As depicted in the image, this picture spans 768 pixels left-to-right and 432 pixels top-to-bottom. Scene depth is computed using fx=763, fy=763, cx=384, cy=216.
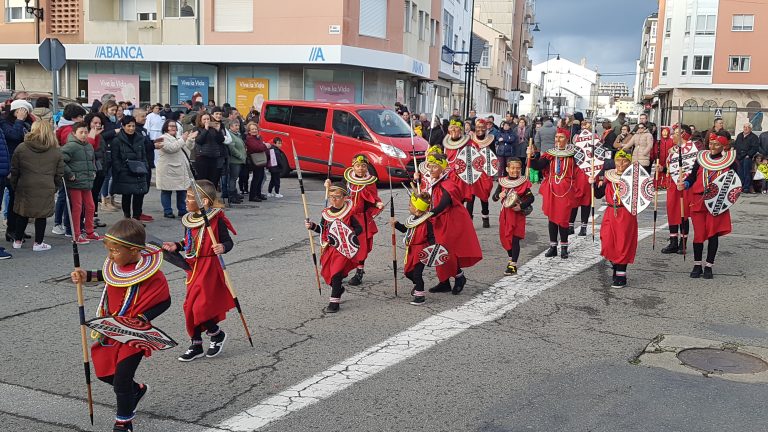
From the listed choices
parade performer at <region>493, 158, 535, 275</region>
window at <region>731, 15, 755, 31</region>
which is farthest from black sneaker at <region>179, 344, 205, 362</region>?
window at <region>731, 15, 755, 31</region>

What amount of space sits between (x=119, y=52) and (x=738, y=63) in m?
46.4

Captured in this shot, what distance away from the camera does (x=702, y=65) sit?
5934 centimetres

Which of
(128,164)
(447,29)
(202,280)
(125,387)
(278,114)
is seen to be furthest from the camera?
(447,29)

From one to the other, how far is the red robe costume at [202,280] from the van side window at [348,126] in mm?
12556

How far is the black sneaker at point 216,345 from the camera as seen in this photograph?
6176 millimetres

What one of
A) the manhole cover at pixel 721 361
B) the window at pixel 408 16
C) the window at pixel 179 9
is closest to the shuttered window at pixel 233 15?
the window at pixel 179 9

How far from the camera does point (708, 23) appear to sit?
59219mm

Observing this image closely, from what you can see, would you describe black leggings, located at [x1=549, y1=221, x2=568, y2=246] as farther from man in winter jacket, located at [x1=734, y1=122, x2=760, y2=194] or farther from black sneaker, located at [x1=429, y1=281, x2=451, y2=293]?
man in winter jacket, located at [x1=734, y1=122, x2=760, y2=194]

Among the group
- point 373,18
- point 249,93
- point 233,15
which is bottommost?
point 249,93

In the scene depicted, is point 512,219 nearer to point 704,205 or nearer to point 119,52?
point 704,205

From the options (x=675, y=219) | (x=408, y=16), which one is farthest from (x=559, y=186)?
(x=408, y=16)

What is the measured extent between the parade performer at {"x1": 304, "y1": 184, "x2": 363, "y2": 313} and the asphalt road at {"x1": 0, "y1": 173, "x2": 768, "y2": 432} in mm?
339

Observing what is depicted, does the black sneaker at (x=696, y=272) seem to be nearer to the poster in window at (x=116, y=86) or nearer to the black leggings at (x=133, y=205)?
the black leggings at (x=133, y=205)

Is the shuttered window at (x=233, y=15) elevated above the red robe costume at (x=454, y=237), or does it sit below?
above
